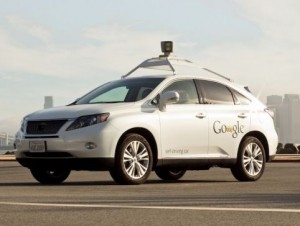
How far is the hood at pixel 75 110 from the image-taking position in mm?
13016

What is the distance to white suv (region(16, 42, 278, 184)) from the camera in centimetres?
1298

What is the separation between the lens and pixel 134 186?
1276cm

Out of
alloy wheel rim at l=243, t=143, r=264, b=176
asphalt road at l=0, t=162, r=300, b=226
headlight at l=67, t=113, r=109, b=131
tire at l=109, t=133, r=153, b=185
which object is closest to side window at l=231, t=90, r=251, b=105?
alloy wheel rim at l=243, t=143, r=264, b=176

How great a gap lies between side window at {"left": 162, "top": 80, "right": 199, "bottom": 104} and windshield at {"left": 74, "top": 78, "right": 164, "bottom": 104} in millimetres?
349

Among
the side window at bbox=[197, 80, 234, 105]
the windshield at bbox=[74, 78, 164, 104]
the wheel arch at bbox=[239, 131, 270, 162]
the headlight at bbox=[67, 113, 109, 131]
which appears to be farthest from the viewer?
the wheel arch at bbox=[239, 131, 270, 162]

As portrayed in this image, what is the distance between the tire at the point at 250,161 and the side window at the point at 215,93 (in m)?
0.79

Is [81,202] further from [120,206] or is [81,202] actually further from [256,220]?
[256,220]

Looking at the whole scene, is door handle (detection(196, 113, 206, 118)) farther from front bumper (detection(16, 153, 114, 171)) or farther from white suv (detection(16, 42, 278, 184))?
front bumper (detection(16, 153, 114, 171))

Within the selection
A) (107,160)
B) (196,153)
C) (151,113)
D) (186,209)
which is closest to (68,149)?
(107,160)

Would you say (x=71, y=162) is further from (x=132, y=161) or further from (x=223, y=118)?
(x=223, y=118)

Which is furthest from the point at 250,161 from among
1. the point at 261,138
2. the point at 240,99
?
the point at 240,99

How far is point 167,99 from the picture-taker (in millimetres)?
13477

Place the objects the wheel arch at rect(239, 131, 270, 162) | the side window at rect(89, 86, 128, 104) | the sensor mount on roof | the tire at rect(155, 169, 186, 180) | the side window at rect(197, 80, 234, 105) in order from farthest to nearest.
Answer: the sensor mount on roof → the tire at rect(155, 169, 186, 180) → the wheel arch at rect(239, 131, 270, 162) → the side window at rect(197, 80, 234, 105) → the side window at rect(89, 86, 128, 104)

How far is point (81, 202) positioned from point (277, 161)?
53.2ft
